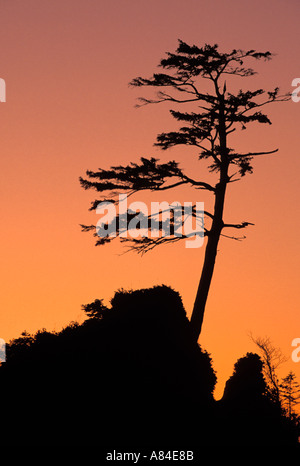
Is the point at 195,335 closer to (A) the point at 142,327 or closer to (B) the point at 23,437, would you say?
(A) the point at 142,327

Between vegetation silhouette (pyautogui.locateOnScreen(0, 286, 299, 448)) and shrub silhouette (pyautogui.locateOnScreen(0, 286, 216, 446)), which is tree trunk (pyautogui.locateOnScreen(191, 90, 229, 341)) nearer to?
vegetation silhouette (pyautogui.locateOnScreen(0, 286, 299, 448))

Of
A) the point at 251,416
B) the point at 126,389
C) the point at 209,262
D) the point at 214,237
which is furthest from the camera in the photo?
the point at 214,237

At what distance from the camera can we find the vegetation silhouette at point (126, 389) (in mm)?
18594

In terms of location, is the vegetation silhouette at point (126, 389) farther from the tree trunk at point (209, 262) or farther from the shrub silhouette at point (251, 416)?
the tree trunk at point (209, 262)

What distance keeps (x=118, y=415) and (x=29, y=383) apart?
9.08 feet

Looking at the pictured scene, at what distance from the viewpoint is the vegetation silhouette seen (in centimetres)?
1859

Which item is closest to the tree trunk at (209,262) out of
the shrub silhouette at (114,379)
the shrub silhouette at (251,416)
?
the shrub silhouette at (114,379)

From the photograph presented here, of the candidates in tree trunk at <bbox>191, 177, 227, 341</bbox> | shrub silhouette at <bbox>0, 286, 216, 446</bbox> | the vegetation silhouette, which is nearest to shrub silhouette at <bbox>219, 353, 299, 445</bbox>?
the vegetation silhouette

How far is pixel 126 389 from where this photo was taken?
65.6 ft

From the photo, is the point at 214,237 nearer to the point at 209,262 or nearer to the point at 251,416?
the point at 209,262

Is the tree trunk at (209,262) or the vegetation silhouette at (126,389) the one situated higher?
the tree trunk at (209,262)

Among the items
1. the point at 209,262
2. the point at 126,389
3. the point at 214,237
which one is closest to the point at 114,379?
the point at 126,389

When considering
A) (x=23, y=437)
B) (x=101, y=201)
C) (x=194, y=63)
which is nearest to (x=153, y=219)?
(x=101, y=201)
